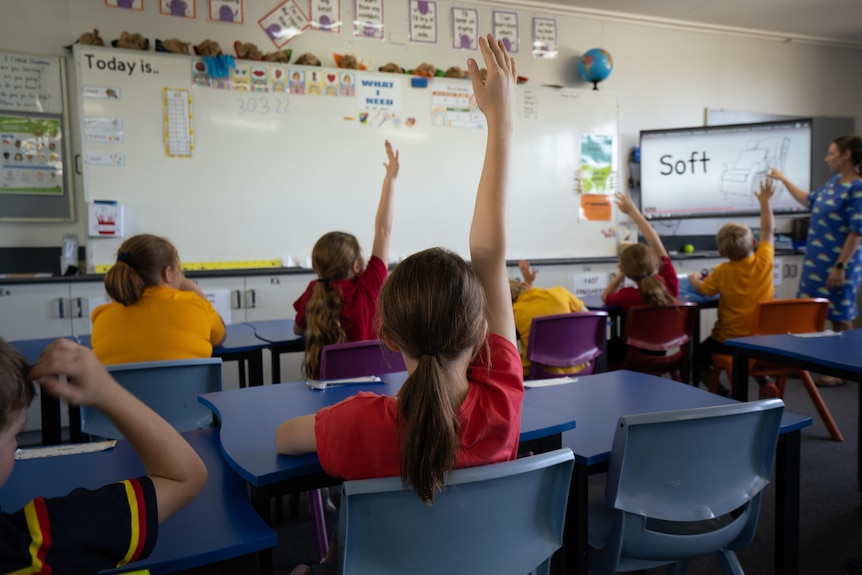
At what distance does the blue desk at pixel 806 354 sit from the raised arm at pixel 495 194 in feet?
4.23

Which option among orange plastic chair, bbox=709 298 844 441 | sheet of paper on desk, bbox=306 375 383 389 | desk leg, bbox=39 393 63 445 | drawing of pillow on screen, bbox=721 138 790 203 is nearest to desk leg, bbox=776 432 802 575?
sheet of paper on desk, bbox=306 375 383 389

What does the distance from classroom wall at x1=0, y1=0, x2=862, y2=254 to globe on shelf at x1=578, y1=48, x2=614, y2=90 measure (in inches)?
4.5

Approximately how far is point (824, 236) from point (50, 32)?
515 centimetres

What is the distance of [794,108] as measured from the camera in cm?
619

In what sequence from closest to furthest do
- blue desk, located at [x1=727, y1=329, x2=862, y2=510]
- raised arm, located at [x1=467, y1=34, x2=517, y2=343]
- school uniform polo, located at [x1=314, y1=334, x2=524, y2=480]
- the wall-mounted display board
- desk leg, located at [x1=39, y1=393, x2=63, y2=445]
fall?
school uniform polo, located at [x1=314, y1=334, x2=524, y2=480]
raised arm, located at [x1=467, y1=34, x2=517, y2=343]
blue desk, located at [x1=727, y1=329, x2=862, y2=510]
desk leg, located at [x1=39, y1=393, x2=63, y2=445]
the wall-mounted display board

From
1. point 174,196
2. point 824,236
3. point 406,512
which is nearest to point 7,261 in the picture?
→ point 174,196

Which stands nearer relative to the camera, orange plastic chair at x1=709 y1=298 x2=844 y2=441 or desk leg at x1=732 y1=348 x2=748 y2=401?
desk leg at x1=732 y1=348 x2=748 y2=401

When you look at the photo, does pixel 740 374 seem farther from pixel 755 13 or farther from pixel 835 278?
pixel 755 13

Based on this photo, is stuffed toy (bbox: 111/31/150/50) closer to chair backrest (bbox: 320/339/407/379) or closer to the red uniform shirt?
Answer: the red uniform shirt

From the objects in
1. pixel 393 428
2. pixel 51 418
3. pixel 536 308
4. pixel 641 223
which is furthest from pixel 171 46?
pixel 393 428

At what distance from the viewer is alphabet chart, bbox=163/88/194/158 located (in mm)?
3996

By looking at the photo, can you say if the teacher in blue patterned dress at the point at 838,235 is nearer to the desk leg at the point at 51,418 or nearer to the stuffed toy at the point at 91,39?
the desk leg at the point at 51,418

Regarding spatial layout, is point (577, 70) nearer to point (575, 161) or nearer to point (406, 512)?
point (575, 161)

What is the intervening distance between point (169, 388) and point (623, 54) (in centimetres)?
507
